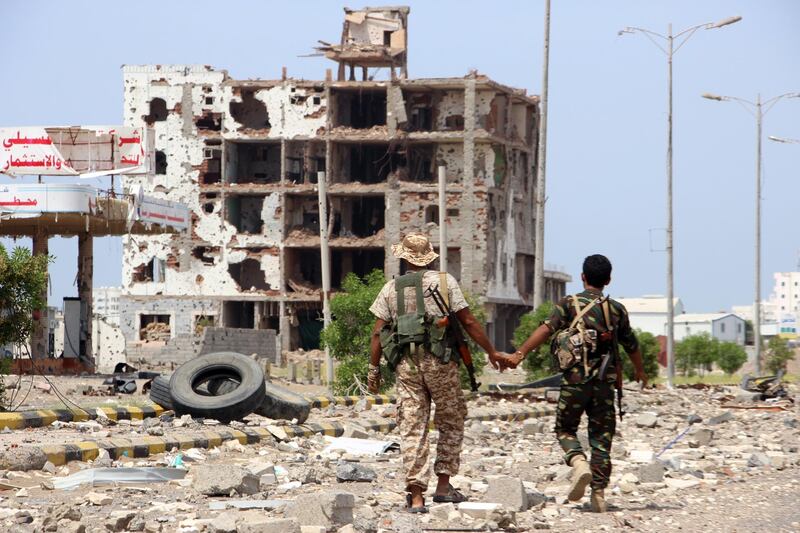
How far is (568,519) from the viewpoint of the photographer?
8.95m

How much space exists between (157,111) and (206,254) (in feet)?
25.6

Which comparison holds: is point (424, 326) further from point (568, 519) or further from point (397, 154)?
point (397, 154)

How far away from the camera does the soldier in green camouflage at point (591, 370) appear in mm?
9438

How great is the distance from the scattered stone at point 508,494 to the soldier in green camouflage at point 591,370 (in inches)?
14.8

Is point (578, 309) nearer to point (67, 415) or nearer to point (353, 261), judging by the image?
point (67, 415)

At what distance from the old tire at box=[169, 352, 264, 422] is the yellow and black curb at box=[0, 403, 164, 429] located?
21.0 inches

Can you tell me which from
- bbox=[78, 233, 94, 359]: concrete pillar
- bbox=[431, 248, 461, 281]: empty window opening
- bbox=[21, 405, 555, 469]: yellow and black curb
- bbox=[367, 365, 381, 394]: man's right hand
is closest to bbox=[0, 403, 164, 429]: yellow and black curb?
bbox=[21, 405, 555, 469]: yellow and black curb

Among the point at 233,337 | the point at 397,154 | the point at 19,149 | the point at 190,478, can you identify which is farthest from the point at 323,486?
the point at 397,154

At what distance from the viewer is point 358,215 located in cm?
7094

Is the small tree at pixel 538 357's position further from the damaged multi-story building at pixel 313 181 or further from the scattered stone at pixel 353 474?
the damaged multi-story building at pixel 313 181

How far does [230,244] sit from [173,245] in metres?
3.13

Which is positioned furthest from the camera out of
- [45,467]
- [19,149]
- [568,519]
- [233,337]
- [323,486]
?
[233,337]

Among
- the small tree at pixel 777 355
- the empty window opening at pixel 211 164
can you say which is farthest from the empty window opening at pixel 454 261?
the small tree at pixel 777 355

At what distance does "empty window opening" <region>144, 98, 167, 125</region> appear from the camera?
Result: 71938 millimetres
